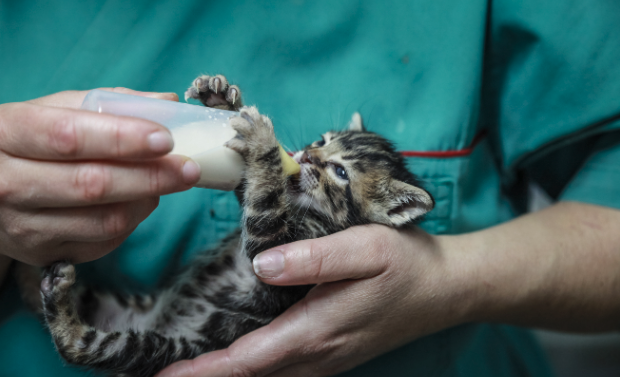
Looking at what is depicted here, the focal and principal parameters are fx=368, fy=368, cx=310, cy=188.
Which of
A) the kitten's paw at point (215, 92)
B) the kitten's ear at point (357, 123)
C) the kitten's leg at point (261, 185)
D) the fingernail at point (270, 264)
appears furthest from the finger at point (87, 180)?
the kitten's ear at point (357, 123)

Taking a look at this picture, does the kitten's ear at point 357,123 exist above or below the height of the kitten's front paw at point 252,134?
above

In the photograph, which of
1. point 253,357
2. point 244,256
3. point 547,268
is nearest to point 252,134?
point 244,256

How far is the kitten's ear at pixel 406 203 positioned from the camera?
1.17 metres

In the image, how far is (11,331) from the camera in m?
1.28

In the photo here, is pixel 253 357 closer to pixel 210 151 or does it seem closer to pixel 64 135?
pixel 210 151

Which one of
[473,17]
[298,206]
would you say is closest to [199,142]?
[298,206]

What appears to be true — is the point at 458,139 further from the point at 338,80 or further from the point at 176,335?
the point at 176,335

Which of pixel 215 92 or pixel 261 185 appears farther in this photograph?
pixel 215 92

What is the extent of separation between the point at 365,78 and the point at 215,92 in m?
0.62

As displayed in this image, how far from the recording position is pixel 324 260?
1.02m

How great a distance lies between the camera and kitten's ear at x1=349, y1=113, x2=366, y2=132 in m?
1.55

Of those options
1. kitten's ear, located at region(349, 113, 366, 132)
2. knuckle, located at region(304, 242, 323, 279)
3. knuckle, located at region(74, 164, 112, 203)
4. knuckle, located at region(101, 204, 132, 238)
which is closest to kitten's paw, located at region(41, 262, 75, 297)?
knuckle, located at region(101, 204, 132, 238)

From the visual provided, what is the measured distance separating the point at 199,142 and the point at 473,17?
3.86 ft

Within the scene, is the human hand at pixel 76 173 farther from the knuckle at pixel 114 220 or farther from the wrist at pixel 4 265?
the wrist at pixel 4 265
